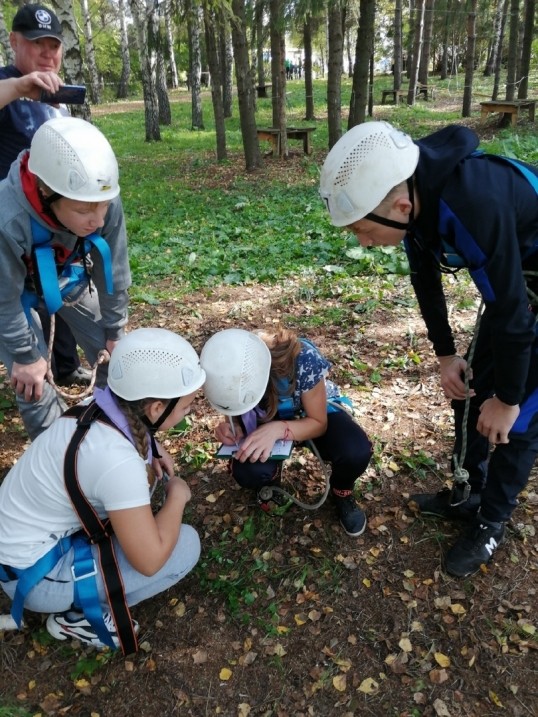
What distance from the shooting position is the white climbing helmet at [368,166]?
1.56 meters

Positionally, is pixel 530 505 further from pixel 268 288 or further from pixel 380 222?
pixel 268 288

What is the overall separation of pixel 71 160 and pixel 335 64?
812 centimetres

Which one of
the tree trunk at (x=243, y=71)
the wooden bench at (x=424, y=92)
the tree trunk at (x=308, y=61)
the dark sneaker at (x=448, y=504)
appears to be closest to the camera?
the dark sneaker at (x=448, y=504)

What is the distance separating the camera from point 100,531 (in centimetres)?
195

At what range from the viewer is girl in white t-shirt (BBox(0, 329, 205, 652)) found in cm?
178

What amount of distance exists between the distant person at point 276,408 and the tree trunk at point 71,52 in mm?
4713

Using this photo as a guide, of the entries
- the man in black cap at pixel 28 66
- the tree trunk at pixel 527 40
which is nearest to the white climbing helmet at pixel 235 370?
the man in black cap at pixel 28 66

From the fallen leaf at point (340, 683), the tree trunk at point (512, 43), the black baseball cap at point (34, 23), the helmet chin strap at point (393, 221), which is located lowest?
the fallen leaf at point (340, 683)

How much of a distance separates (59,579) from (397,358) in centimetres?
265

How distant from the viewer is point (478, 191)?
59.0 inches

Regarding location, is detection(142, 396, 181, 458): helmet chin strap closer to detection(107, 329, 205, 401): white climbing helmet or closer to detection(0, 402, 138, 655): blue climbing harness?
detection(107, 329, 205, 401): white climbing helmet

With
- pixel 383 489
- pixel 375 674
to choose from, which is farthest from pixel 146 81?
pixel 375 674

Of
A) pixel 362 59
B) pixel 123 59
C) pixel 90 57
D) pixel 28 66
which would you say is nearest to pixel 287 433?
pixel 28 66

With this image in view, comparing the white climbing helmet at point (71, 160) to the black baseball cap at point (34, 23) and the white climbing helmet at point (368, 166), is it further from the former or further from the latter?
the black baseball cap at point (34, 23)
